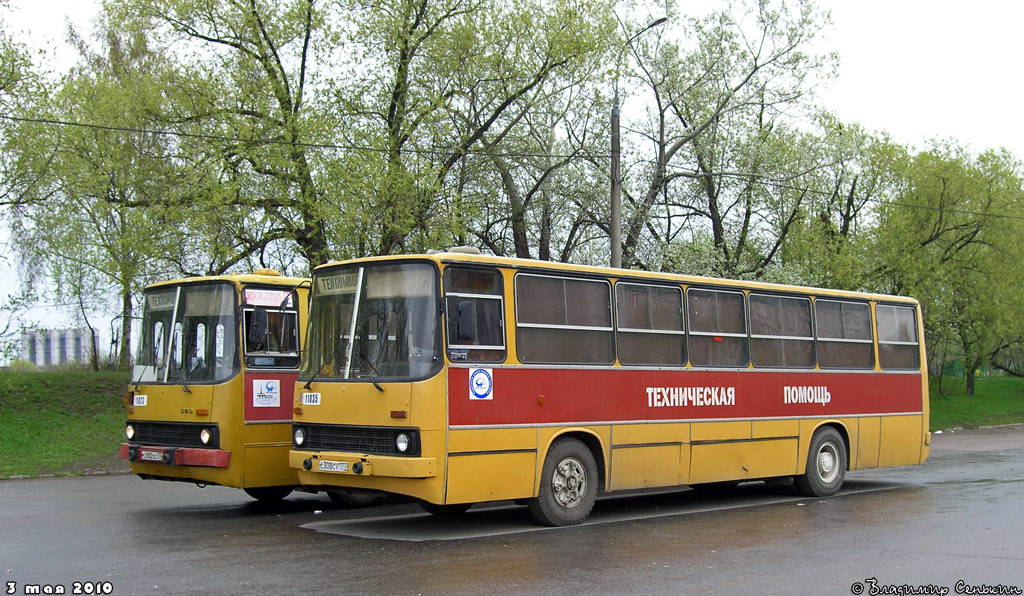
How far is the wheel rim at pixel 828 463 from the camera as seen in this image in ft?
51.5

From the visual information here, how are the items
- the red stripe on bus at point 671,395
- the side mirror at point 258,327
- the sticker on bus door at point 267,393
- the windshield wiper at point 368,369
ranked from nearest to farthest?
the windshield wiper at point 368,369 < the red stripe on bus at point 671,395 < the side mirror at point 258,327 < the sticker on bus door at point 267,393

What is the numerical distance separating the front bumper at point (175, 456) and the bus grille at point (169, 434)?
8 centimetres

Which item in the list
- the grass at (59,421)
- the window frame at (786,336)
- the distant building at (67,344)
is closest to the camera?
the window frame at (786,336)

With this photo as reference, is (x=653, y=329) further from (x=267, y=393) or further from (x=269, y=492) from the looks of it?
(x=269, y=492)

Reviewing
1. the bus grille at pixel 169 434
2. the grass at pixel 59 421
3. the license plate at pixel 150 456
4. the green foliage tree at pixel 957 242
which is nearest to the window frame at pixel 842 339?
the bus grille at pixel 169 434

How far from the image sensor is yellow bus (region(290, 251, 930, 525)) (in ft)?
35.4

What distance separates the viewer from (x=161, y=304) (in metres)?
13.5

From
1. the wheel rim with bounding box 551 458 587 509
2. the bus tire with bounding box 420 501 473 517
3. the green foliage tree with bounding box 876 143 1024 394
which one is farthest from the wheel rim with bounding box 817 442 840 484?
the green foliage tree with bounding box 876 143 1024 394

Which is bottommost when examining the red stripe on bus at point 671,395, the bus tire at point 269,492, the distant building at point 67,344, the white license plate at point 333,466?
the bus tire at point 269,492

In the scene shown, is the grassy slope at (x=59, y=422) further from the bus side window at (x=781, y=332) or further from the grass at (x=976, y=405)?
the grass at (x=976, y=405)

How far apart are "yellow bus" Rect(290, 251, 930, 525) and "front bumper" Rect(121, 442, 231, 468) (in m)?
1.37

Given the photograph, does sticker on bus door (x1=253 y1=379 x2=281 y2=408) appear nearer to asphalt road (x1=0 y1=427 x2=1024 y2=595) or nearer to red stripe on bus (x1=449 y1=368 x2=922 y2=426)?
asphalt road (x1=0 y1=427 x2=1024 y2=595)

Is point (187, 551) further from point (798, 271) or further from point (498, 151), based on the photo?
point (798, 271)

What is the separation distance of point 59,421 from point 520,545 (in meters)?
17.2
